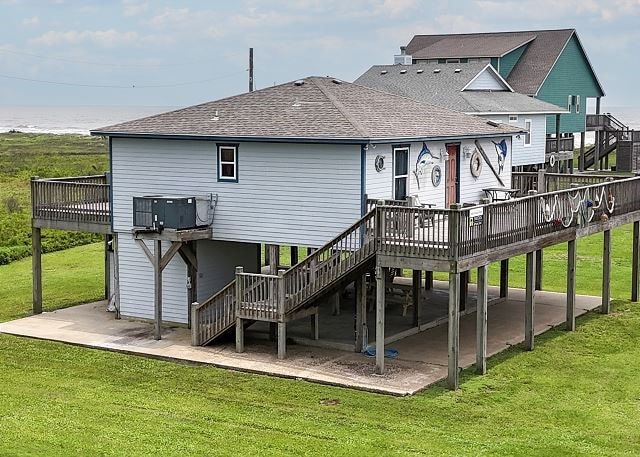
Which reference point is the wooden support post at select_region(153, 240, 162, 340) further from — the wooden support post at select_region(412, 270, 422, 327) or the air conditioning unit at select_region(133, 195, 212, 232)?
the wooden support post at select_region(412, 270, 422, 327)

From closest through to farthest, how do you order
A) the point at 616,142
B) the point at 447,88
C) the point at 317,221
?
the point at 317,221 → the point at 447,88 → the point at 616,142

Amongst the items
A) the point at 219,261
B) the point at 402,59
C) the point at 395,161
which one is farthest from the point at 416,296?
the point at 402,59

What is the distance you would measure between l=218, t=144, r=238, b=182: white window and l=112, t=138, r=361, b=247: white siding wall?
0.13 meters

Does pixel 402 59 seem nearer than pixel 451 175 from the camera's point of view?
No

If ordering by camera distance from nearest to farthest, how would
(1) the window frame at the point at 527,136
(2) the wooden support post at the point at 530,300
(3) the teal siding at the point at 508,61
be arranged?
(2) the wooden support post at the point at 530,300
(1) the window frame at the point at 527,136
(3) the teal siding at the point at 508,61

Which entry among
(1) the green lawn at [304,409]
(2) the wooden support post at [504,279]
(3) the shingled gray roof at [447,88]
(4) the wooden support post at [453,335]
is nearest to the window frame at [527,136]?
(3) the shingled gray roof at [447,88]

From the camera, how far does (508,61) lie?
5300cm

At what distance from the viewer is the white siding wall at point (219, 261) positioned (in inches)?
1000

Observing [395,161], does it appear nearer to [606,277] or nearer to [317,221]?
[317,221]

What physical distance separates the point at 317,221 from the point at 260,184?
5.45 ft

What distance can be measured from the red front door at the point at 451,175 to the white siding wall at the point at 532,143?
50.9 ft

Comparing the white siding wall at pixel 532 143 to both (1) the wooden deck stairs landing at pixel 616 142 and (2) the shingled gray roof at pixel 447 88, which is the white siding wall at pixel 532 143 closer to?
(2) the shingled gray roof at pixel 447 88

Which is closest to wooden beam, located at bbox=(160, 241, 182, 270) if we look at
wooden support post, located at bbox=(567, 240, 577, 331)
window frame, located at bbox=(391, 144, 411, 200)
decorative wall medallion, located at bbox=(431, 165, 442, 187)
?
window frame, located at bbox=(391, 144, 411, 200)

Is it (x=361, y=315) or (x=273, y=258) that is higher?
(x=273, y=258)
